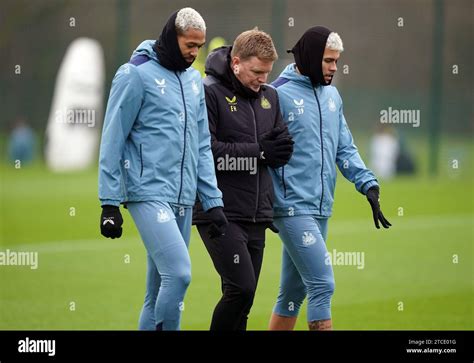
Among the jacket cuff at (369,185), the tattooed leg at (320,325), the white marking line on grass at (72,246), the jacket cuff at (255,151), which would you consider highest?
the jacket cuff at (255,151)

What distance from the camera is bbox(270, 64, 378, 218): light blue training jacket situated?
695 centimetres

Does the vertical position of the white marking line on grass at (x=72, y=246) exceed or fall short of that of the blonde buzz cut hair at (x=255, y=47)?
it falls short

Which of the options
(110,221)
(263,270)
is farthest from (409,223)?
(110,221)

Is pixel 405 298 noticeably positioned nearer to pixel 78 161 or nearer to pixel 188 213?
pixel 188 213

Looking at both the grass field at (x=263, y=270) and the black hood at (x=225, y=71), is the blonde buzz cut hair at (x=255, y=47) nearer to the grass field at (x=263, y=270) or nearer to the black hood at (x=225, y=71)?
the black hood at (x=225, y=71)

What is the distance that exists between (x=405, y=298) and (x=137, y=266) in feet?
10.7

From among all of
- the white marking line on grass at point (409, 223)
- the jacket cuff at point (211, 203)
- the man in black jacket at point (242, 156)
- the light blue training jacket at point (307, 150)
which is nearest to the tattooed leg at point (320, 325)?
the man in black jacket at point (242, 156)

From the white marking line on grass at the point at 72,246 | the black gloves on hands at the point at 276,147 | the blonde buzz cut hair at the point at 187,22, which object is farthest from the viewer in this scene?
the white marking line on grass at the point at 72,246

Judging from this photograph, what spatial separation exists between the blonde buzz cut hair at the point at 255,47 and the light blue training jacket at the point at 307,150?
46 cm

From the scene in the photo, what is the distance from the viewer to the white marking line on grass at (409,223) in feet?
51.6

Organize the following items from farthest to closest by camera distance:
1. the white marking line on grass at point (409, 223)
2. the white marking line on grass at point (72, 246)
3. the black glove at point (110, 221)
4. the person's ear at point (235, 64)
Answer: the white marking line on grass at point (409, 223), the white marking line on grass at point (72, 246), the person's ear at point (235, 64), the black glove at point (110, 221)

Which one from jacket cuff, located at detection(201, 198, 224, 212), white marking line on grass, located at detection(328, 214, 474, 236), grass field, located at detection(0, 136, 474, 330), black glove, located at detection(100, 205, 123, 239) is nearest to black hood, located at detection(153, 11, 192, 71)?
jacket cuff, located at detection(201, 198, 224, 212)

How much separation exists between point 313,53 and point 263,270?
517 cm

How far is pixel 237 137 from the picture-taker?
676cm
